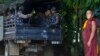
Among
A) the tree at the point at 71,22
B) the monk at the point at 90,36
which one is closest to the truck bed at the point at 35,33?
the tree at the point at 71,22

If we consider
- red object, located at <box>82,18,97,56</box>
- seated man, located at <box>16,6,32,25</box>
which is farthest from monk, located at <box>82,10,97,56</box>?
seated man, located at <box>16,6,32,25</box>

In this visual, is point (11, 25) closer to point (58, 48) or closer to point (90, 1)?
point (58, 48)

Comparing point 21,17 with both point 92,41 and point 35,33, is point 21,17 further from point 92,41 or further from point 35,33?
point 92,41

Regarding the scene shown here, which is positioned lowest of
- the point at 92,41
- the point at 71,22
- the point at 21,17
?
the point at 92,41

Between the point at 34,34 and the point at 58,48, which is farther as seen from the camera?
the point at 58,48

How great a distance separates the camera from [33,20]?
13.1 m

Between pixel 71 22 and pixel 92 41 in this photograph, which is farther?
pixel 71 22

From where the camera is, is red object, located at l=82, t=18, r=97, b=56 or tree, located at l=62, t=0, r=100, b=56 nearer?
red object, located at l=82, t=18, r=97, b=56

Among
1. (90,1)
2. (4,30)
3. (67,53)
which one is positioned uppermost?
(90,1)

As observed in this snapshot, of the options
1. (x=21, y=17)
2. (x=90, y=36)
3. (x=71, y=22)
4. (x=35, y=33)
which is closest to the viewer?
(x=90, y=36)

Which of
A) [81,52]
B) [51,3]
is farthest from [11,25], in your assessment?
[81,52]

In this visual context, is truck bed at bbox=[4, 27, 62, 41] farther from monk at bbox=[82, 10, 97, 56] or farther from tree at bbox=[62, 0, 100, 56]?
monk at bbox=[82, 10, 97, 56]

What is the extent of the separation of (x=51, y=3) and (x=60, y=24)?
869 mm

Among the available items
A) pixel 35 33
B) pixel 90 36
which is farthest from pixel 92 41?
pixel 35 33
